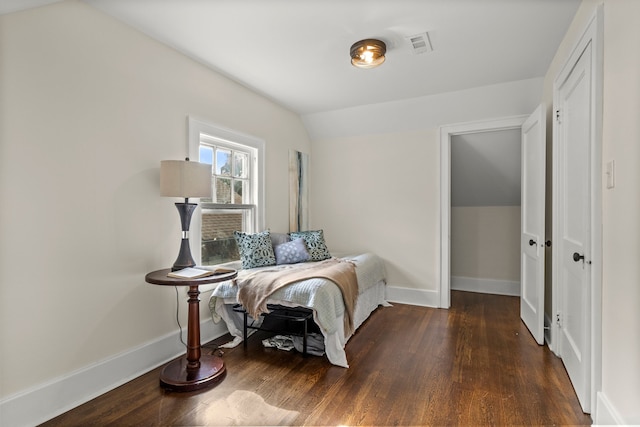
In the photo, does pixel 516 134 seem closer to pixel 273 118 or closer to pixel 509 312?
pixel 509 312

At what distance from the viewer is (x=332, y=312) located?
2396mm

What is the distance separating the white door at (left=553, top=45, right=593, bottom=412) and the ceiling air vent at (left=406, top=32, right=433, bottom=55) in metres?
0.95

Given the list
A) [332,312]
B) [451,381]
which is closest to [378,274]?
[332,312]

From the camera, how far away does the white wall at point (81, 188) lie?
1.65 metres

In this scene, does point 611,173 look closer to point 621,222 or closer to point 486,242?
point 621,222

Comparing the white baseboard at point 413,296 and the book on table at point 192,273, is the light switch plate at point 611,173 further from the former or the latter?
the white baseboard at point 413,296

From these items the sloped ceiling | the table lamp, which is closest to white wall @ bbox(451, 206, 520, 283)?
the sloped ceiling

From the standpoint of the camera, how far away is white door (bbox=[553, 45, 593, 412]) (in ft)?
5.74

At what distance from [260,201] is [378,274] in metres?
1.59

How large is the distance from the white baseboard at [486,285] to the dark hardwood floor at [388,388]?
1.55 m

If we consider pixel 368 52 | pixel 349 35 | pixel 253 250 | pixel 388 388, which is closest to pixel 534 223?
pixel 388 388

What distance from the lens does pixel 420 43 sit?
2.39 meters

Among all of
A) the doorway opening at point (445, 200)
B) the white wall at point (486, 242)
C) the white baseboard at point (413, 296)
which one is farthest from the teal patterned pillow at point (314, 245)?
the white wall at point (486, 242)

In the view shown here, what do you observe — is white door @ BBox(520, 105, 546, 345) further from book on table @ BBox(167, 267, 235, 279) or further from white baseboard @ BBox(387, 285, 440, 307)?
book on table @ BBox(167, 267, 235, 279)
